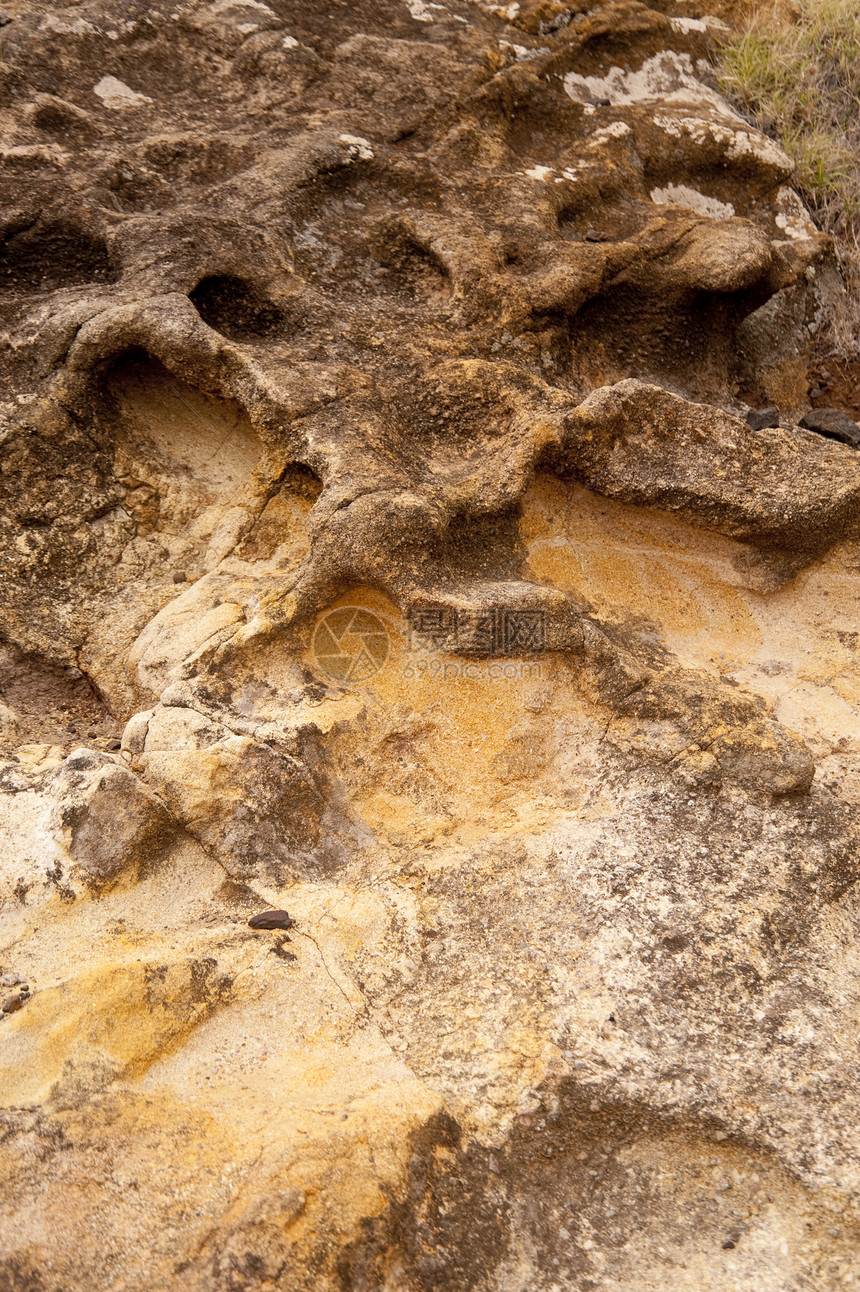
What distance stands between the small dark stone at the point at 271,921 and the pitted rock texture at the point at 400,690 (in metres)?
0.02

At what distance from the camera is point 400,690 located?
204cm

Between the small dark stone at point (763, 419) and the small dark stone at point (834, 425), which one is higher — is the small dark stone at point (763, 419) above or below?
above

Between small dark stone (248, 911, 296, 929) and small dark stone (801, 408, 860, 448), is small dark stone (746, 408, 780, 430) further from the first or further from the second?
small dark stone (248, 911, 296, 929)

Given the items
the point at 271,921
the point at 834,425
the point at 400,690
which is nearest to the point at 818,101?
the point at 834,425

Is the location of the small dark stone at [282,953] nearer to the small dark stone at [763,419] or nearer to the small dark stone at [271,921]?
the small dark stone at [271,921]

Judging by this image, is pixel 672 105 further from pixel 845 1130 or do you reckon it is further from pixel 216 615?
pixel 845 1130

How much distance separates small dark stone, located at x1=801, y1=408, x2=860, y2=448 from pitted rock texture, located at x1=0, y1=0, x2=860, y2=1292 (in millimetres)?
82

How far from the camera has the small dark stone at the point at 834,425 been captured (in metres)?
3.05

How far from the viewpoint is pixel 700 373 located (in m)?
2.97

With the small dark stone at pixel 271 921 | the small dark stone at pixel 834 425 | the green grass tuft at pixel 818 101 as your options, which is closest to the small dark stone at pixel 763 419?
the small dark stone at pixel 834 425

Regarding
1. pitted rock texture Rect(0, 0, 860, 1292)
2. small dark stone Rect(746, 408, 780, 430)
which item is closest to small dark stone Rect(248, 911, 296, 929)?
pitted rock texture Rect(0, 0, 860, 1292)

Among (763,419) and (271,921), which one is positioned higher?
(763,419)

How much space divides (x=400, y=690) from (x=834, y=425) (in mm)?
1867

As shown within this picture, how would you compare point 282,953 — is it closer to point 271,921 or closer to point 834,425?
point 271,921
